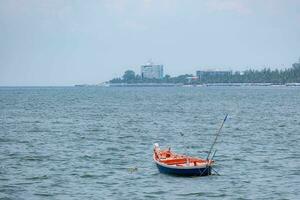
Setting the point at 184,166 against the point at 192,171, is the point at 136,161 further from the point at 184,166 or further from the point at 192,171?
the point at 192,171

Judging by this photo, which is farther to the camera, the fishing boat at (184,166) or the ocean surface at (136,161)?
the fishing boat at (184,166)

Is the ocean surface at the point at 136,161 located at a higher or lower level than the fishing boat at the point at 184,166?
lower

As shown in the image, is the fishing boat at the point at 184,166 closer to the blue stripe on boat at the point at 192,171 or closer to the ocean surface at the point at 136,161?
the blue stripe on boat at the point at 192,171

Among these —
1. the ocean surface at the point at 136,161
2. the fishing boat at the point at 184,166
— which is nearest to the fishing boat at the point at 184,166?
the fishing boat at the point at 184,166

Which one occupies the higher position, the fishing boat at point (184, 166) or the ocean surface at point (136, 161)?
the fishing boat at point (184, 166)

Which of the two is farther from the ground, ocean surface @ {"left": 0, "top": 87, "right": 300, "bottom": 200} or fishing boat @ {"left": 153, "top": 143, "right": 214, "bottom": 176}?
fishing boat @ {"left": 153, "top": 143, "right": 214, "bottom": 176}

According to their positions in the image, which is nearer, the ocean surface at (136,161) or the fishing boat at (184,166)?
the ocean surface at (136,161)

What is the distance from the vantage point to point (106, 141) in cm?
7056

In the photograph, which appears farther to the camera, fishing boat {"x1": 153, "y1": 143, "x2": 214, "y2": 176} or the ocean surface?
fishing boat {"x1": 153, "y1": 143, "x2": 214, "y2": 176}

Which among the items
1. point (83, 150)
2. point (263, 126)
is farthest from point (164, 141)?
point (263, 126)

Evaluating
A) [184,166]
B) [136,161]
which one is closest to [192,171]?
[184,166]

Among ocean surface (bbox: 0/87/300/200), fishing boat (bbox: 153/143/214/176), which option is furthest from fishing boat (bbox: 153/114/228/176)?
ocean surface (bbox: 0/87/300/200)

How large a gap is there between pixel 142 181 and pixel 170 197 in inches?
209

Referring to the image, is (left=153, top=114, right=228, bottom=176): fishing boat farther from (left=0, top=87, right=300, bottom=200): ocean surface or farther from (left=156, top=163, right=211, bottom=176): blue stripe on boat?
(left=0, top=87, right=300, bottom=200): ocean surface
